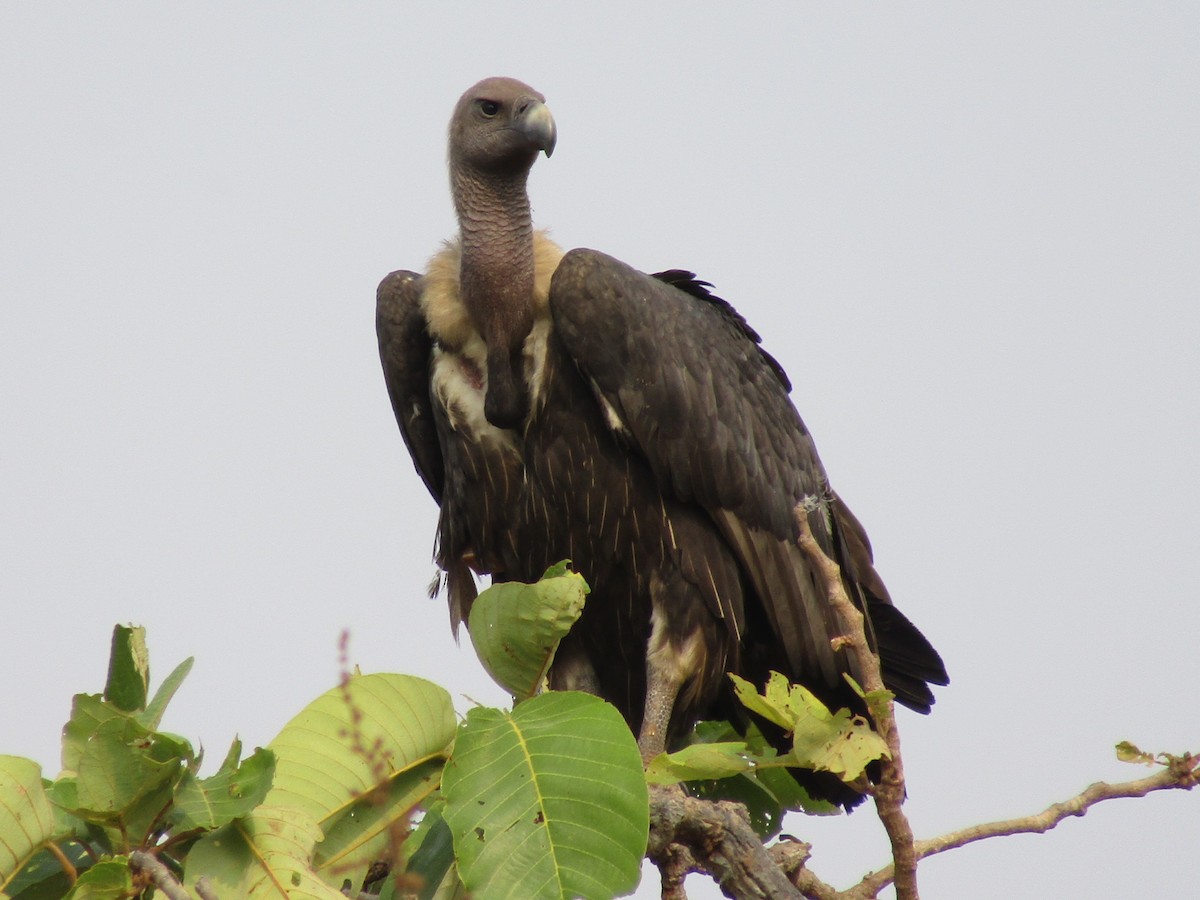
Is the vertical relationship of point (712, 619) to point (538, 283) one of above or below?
below

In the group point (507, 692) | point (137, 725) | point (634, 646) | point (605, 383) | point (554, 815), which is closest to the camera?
point (137, 725)

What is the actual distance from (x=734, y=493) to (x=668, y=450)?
34 cm

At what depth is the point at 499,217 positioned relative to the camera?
5.76 m

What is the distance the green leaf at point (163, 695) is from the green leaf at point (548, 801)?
64cm

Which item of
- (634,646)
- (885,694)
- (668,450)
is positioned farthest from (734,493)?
(885,694)

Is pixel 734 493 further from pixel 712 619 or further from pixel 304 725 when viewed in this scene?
pixel 304 725

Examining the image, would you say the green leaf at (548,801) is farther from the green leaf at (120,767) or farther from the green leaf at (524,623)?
the green leaf at (120,767)

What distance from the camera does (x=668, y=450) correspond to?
5.58m

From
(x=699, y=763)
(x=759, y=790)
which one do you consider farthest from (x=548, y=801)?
(x=759, y=790)

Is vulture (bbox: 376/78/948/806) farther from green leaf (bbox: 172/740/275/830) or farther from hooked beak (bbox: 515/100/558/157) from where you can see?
green leaf (bbox: 172/740/275/830)

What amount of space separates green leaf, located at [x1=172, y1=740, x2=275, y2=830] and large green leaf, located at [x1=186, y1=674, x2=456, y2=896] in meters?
0.23

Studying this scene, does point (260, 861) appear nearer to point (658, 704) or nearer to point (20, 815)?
point (20, 815)

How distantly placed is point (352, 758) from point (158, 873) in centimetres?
65

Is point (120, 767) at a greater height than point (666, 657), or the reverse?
point (666, 657)
